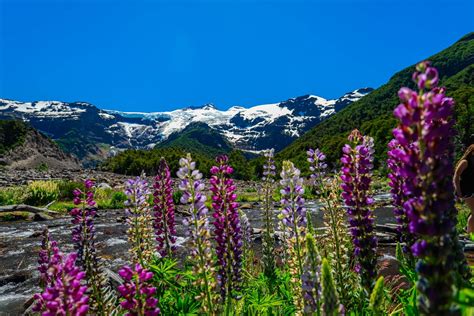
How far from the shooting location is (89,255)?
4.41 m

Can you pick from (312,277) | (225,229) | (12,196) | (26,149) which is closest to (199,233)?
(225,229)

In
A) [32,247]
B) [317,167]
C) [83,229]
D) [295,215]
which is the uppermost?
[317,167]

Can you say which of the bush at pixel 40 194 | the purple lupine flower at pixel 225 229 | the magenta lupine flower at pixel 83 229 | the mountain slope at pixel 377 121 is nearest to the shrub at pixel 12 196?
the bush at pixel 40 194

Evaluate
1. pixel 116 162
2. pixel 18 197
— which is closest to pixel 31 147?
pixel 116 162

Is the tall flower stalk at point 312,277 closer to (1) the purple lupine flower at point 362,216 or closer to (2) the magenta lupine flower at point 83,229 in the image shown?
(1) the purple lupine flower at point 362,216

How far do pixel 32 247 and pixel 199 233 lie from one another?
13203 mm

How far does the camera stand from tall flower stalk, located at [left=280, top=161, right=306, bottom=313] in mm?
4182

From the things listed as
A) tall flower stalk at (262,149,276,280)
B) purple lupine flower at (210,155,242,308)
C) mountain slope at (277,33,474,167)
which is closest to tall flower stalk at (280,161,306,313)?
purple lupine flower at (210,155,242,308)

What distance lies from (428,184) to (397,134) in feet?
1.21

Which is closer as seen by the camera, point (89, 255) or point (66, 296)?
point (66, 296)

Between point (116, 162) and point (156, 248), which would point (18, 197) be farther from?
point (116, 162)

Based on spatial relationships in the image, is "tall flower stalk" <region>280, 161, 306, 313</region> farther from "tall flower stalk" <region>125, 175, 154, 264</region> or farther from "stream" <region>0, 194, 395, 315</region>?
"stream" <region>0, 194, 395, 315</region>

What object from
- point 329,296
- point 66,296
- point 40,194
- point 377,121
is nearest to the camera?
point 66,296

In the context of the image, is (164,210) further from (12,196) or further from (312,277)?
(12,196)
